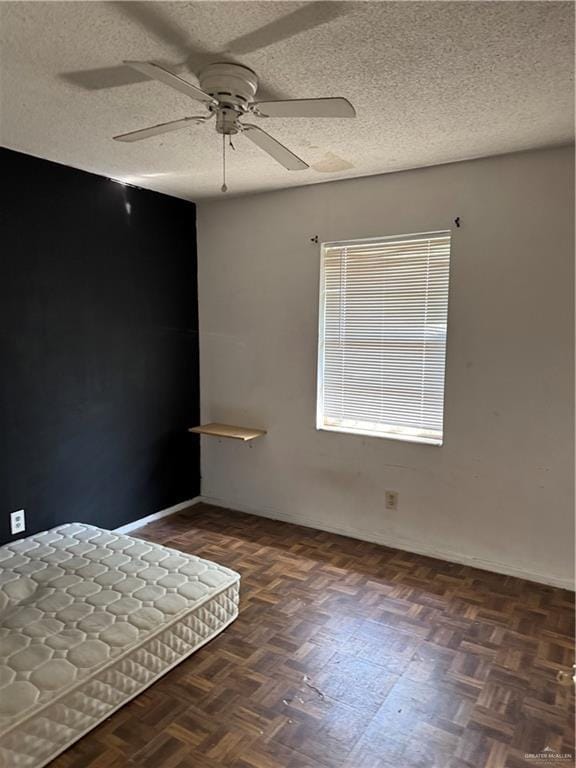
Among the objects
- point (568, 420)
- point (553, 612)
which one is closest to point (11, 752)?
point (553, 612)

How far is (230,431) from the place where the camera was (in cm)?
380

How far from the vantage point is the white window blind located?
3.13 m

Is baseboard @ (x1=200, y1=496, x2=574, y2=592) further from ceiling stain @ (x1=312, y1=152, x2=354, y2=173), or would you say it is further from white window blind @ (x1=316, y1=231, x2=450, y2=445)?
ceiling stain @ (x1=312, y1=152, x2=354, y2=173)

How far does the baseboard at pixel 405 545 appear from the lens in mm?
2871

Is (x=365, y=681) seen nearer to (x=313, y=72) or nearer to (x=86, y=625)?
(x=86, y=625)

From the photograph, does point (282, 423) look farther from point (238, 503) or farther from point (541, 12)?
point (541, 12)

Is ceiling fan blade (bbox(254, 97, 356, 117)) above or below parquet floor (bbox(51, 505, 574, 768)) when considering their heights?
above

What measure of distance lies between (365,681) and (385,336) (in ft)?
6.53

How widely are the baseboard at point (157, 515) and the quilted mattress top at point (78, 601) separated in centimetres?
59

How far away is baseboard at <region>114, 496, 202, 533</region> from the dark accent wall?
0.05 meters

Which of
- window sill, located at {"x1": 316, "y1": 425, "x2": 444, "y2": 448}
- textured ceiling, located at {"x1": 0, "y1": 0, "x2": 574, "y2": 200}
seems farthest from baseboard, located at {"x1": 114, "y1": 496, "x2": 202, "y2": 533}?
textured ceiling, located at {"x1": 0, "y1": 0, "x2": 574, "y2": 200}

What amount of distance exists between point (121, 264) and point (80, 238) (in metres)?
0.33

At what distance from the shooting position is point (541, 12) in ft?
4.90

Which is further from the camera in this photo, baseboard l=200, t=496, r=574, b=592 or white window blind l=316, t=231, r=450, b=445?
white window blind l=316, t=231, r=450, b=445
